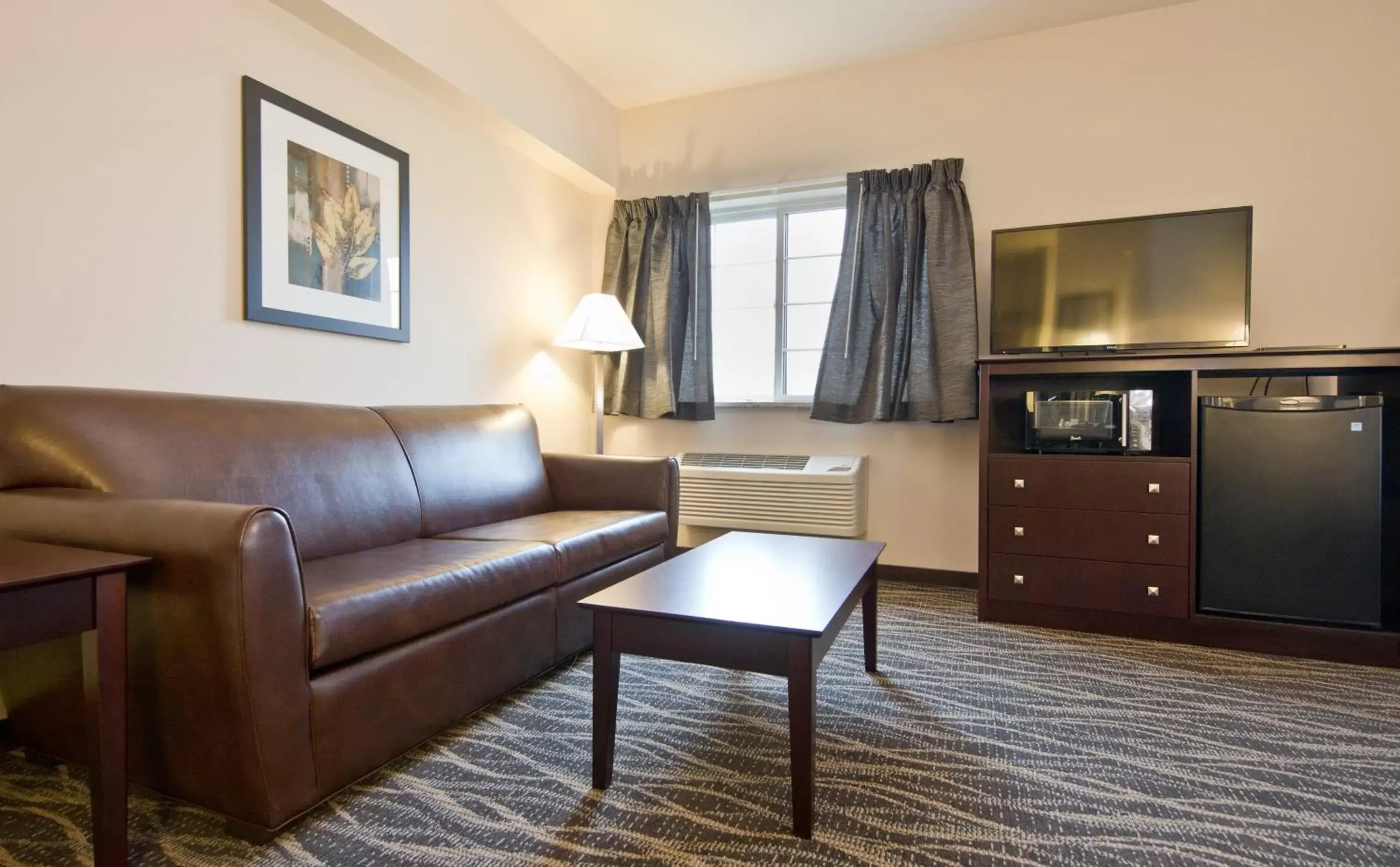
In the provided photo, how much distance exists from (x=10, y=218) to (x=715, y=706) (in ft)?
6.82

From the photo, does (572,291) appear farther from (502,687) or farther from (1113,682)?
(1113,682)

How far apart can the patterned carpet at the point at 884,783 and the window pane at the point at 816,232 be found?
2.23m

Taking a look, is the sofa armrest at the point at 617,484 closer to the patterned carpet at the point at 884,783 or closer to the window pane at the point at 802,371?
the patterned carpet at the point at 884,783

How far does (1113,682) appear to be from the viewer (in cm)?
205

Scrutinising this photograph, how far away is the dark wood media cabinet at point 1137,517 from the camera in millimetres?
2273

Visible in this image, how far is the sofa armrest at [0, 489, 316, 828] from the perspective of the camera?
3.75 feet

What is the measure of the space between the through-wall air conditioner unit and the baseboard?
10.1 inches

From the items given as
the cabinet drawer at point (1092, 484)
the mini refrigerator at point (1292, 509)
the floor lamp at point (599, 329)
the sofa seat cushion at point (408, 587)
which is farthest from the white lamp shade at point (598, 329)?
the mini refrigerator at point (1292, 509)

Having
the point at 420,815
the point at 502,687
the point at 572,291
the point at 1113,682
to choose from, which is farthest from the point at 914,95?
the point at 420,815

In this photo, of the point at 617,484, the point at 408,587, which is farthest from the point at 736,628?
the point at 617,484

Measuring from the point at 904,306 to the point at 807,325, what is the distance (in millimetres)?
575

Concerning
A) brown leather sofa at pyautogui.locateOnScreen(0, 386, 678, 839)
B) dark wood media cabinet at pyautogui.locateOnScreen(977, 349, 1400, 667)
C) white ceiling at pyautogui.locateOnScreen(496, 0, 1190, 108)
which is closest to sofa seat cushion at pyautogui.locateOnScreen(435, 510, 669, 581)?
brown leather sofa at pyautogui.locateOnScreen(0, 386, 678, 839)

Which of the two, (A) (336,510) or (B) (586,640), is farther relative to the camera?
(B) (586,640)

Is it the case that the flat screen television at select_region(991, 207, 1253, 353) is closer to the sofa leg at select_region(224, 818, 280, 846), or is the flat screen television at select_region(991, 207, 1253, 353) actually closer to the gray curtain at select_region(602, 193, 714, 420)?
the gray curtain at select_region(602, 193, 714, 420)
